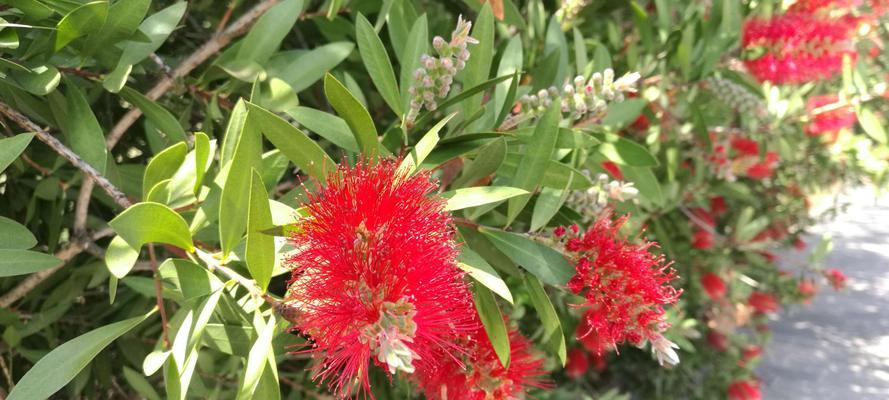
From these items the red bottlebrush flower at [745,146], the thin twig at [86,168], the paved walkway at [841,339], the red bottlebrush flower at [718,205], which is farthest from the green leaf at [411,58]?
the paved walkway at [841,339]

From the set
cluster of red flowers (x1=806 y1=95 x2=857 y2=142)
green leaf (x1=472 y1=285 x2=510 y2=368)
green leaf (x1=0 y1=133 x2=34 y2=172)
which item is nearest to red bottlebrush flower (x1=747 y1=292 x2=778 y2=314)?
cluster of red flowers (x1=806 y1=95 x2=857 y2=142)

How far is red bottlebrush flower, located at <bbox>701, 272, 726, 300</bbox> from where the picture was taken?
2.29m

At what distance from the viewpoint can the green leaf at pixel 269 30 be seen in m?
0.81

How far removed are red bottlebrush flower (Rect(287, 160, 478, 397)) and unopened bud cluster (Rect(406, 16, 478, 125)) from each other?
13 cm

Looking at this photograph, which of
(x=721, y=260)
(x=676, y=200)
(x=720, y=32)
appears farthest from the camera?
(x=721, y=260)

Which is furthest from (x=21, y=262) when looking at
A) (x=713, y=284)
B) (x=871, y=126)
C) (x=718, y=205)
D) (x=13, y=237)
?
(x=718, y=205)

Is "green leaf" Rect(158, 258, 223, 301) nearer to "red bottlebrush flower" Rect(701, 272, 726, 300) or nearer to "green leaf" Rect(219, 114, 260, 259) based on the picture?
"green leaf" Rect(219, 114, 260, 259)

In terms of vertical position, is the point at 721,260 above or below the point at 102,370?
below

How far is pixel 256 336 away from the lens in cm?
64

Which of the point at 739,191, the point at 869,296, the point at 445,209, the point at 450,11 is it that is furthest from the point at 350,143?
the point at 869,296

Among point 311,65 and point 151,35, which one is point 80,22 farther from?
point 311,65

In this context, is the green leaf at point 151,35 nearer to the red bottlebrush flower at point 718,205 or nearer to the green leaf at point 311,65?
the green leaf at point 311,65

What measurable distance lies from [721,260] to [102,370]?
195 centimetres

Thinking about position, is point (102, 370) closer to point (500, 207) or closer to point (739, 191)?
point (500, 207)
